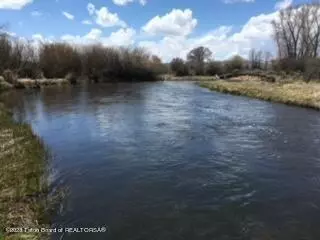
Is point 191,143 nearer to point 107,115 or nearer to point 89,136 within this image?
point 89,136

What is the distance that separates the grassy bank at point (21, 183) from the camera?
7.81 meters

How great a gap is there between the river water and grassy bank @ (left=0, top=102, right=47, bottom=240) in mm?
574

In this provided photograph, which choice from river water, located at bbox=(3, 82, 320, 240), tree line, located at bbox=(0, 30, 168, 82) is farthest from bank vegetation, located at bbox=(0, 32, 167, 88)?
river water, located at bbox=(3, 82, 320, 240)

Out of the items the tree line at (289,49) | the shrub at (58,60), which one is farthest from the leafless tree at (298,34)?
the shrub at (58,60)

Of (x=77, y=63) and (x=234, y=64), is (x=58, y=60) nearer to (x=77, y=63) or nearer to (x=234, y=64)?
(x=77, y=63)

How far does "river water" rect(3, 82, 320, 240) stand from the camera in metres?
8.31

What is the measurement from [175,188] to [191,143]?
585 centimetres

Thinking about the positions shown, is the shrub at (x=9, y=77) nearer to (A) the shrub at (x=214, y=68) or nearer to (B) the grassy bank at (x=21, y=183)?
(B) the grassy bank at (x=21, y=183)

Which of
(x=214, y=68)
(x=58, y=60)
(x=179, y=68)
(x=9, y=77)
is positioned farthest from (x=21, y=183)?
(x=179, y=68)

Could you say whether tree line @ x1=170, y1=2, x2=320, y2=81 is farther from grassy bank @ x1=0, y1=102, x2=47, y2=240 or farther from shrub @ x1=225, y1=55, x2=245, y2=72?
grassy bank @ x1=0, y1=102, x2=47, y2=240

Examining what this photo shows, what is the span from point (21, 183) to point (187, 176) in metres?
4.91

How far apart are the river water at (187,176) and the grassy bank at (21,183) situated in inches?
22.6

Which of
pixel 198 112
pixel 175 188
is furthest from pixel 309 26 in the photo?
A: pixel 175 188

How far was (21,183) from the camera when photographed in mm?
10109
